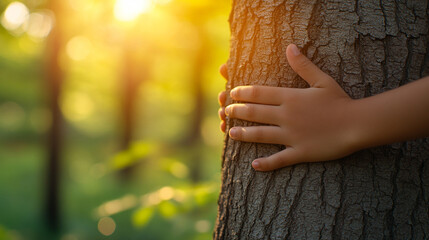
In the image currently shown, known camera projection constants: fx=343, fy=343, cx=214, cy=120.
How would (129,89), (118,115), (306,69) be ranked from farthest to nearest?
(118,115)
(129,89)
(306,69)

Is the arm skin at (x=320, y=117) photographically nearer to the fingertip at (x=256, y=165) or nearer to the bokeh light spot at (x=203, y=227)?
the fingertip at (x=256, y=165)

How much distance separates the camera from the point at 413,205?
1.20 m

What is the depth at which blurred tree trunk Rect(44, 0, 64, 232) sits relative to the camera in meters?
7.12

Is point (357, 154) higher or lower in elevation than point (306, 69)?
lower

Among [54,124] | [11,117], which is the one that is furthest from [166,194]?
[11,117]

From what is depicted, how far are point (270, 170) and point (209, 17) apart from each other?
7.88 meters

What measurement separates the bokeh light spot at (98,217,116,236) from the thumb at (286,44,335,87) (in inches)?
305

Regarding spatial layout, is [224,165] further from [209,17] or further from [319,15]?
[209,17]

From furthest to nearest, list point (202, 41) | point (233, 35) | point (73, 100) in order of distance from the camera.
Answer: point (73, 100)
point (202, 41)
point (233, 35)

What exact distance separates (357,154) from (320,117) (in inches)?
8.2

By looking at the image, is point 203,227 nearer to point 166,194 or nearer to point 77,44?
point 166,194

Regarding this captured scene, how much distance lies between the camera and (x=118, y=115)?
13102mm

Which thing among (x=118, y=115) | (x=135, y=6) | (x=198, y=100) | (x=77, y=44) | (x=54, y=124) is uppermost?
(x=77, y=44)

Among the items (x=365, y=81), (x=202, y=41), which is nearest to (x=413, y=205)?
(x=365, y=81)
